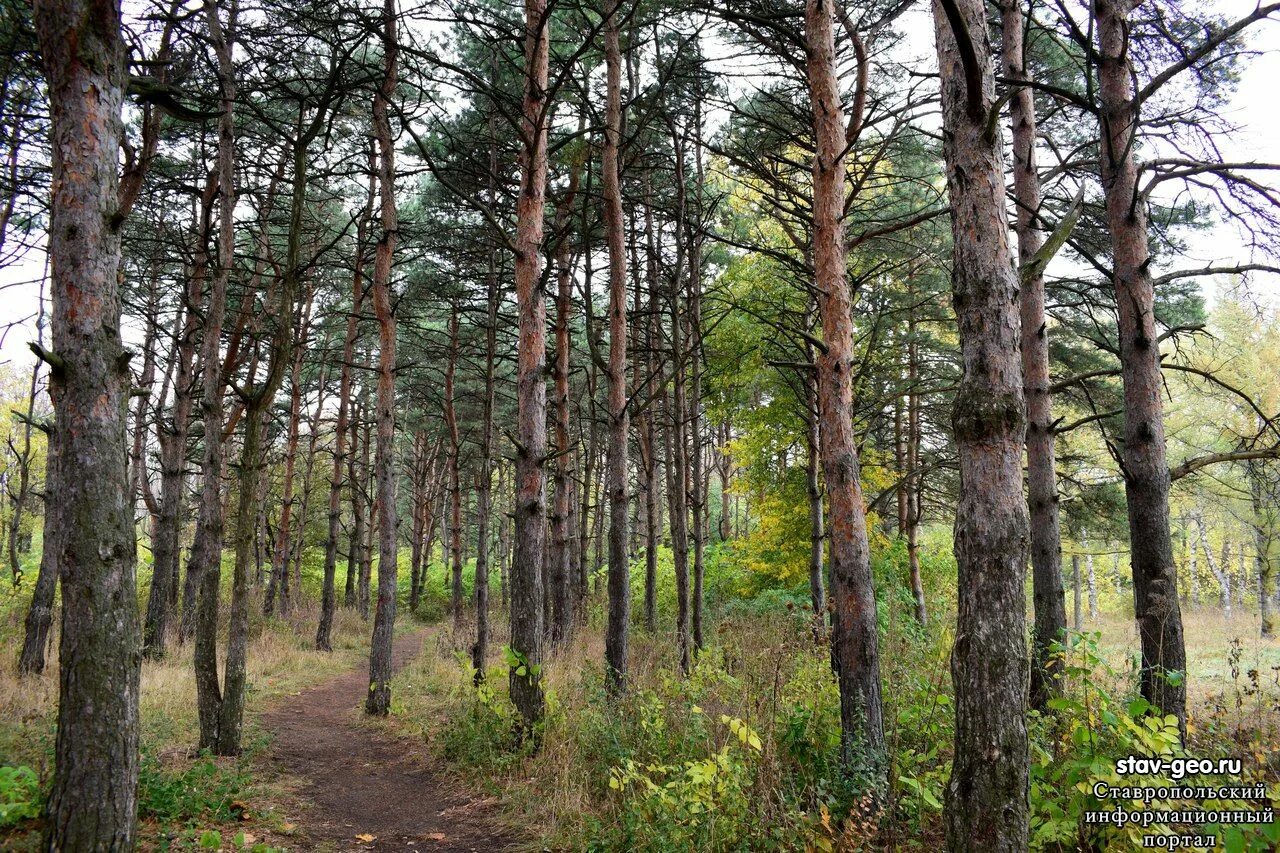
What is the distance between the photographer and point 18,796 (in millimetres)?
3654

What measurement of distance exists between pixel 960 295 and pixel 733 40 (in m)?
6.77

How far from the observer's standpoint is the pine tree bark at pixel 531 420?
22.1ft

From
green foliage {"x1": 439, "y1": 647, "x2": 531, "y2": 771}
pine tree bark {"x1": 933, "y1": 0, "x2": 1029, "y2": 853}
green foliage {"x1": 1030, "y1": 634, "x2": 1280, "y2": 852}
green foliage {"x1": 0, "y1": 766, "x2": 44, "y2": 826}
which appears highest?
pine tree bark {"x1": 933, "y1": 0, "x2": 1029, "y2": 853}

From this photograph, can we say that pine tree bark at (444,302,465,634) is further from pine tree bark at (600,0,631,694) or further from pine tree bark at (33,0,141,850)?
pine tree bark at (33,0,141,850)

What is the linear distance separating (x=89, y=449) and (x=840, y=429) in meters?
5.54

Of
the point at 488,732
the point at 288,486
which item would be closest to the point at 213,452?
the point at 488,732

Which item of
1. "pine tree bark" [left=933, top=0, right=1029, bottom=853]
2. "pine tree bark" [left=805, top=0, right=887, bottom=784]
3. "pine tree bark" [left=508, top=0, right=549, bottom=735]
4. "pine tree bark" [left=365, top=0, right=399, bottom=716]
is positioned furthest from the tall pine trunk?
"pine tree bark" [left=365, top=0, right=399, bottom=716]

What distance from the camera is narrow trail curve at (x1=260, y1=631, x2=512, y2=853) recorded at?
5.07m

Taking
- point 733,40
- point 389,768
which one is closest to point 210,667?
point 389,768

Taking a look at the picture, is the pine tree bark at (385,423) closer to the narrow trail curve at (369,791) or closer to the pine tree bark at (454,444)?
the narrow trail curve at (369,791)

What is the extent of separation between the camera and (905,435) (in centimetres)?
1894

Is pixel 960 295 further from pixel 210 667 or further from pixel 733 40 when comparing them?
pixel 210 667

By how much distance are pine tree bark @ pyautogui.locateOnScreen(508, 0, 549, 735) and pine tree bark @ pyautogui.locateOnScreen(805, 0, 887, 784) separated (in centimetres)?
287

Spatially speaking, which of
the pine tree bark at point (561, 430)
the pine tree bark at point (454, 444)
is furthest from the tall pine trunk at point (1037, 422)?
the pine tree bark at point (454, 444)
